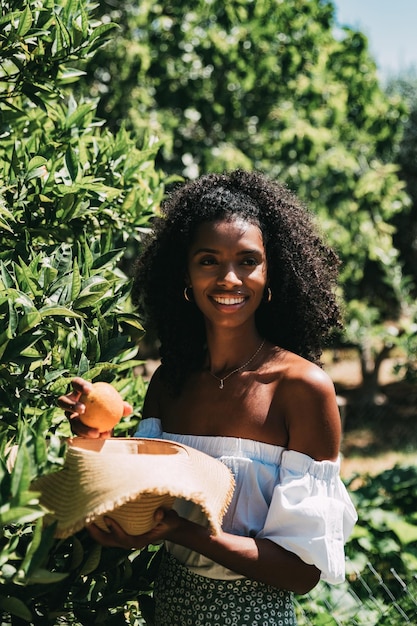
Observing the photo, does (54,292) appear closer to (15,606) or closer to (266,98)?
(15,606)

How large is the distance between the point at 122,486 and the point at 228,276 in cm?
66

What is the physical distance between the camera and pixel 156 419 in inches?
83.0

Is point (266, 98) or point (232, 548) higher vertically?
point (266, 98)

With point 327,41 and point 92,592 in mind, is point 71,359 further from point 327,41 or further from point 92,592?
point 327,41

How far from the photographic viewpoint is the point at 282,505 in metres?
1.77

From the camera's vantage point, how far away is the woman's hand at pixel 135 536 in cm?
161

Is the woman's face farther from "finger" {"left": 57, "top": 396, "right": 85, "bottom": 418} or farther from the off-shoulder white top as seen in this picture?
"finger" {"left": 57, "top": 396, "right": 85, "bottom": 418}

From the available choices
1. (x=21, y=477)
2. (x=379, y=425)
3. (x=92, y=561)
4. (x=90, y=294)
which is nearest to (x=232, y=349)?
(x=90, y=294)

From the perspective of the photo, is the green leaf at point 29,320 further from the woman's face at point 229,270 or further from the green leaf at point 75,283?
the woman's face at point 229,270

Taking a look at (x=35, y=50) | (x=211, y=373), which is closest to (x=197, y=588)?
(x=211, y=373)

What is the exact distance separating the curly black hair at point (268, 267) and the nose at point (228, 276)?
15 centimetres

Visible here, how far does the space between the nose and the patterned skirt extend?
2.32 feet

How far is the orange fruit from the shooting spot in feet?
5.41

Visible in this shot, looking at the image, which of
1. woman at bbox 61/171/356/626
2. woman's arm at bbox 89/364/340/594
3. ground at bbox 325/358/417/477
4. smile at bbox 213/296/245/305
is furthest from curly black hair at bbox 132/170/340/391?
ground at bbox 325/358/417/477
